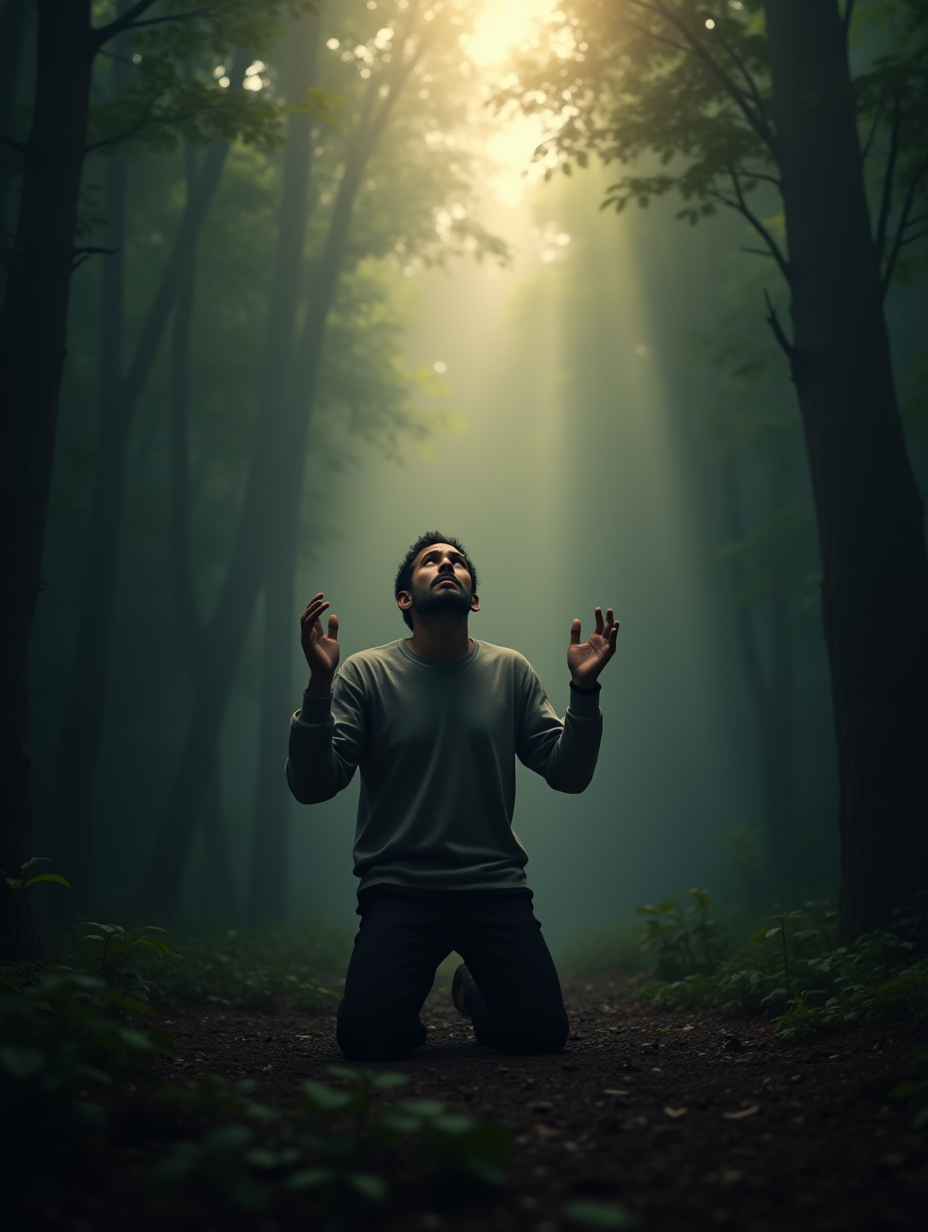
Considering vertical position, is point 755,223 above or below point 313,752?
above

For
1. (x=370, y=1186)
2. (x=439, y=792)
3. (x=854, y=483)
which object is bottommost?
(x=370, y=1186)

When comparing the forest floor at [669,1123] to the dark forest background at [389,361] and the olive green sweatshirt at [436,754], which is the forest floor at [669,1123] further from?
the dark forest background at [389,361]

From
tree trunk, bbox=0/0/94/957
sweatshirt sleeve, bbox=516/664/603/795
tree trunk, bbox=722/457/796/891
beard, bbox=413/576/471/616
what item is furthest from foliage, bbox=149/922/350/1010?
tree trunk, bbox=722/457/796/891

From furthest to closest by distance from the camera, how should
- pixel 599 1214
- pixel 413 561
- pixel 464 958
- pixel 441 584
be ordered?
pixel 413 561 < pixel 441 584 < pixel 464 958 < pixel 599 1214

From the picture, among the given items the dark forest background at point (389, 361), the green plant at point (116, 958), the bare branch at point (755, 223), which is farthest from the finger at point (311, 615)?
the bare branch at point (755, 223)

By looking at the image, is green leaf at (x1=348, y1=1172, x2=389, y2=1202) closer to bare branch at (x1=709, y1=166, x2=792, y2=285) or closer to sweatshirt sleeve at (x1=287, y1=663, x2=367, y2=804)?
sweatshirt sleeve at (x1=287, y1=663, x2=367, y2=804)

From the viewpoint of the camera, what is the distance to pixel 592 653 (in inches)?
157

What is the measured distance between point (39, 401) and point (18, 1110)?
13.2 ft

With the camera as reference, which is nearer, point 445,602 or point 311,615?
point 311,615

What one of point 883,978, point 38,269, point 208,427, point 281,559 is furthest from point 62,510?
point 883,978

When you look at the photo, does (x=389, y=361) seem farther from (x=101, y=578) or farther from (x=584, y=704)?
(x=584, y=704)

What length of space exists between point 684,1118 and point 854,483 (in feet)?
12.6

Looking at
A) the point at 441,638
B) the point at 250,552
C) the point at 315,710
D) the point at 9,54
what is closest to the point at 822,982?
the point at 441,638

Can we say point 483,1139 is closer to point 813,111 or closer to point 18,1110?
point 18,1110
